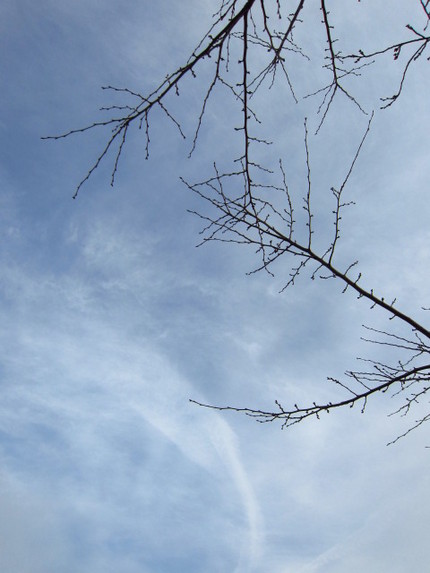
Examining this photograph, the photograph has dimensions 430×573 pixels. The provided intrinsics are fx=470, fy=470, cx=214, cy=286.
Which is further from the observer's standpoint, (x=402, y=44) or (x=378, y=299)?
(x=378, y=299)

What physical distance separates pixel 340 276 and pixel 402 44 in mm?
1688

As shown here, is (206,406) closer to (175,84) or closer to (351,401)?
(351,401)

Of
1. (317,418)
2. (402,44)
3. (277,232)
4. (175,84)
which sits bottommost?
(317,418)

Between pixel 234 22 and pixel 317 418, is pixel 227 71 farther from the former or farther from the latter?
pixel 317 418

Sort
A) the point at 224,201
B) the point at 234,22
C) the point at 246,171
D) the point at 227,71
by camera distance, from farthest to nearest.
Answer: the point at 224,201
the point at 246,171
the point at 227,71
the point at 234,22

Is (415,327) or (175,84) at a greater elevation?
(175,84)

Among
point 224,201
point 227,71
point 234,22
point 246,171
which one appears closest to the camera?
point 234,22

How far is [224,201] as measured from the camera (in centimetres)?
377

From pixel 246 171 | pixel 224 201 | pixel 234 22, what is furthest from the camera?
pixel 224 201

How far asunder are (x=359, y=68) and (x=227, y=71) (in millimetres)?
953

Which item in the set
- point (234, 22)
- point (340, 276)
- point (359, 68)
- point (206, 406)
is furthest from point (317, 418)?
point (234, 22)

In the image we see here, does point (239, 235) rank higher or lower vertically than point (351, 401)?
higher

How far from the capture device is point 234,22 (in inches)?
118

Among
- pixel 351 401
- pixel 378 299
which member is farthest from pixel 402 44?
pixel 351 401
